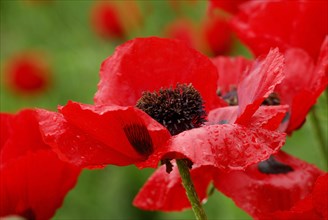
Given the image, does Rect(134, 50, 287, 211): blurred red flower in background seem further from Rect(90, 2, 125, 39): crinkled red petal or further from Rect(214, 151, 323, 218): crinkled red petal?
Rect(90, 2, 125, 39): crinkled red petal

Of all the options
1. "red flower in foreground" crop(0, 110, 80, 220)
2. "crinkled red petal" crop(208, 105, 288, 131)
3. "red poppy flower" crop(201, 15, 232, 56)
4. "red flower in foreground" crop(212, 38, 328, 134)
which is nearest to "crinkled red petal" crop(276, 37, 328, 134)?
"red flower in foreground" crop(212, 38, 328, 134)

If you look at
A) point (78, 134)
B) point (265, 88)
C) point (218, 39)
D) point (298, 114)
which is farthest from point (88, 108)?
point (218, 39)

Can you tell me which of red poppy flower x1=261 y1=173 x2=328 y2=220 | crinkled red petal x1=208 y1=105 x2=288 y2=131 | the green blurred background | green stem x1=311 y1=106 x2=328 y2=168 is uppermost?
crinkled red petal x1=208 y1=105 x2=288 y2=131

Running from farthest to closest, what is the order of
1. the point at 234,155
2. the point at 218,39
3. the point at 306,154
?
1. the point at 218,39
2. the point at 306,154
3. the point at 234,155

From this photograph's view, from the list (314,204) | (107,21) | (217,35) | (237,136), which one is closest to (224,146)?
(237,136)

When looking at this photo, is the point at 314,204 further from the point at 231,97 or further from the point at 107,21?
the point at 107,21

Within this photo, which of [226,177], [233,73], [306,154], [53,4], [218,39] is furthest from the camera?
[53,4]

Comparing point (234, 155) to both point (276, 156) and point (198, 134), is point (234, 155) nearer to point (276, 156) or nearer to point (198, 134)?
point (198, 134)

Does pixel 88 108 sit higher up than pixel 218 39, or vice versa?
pixel 88 108
